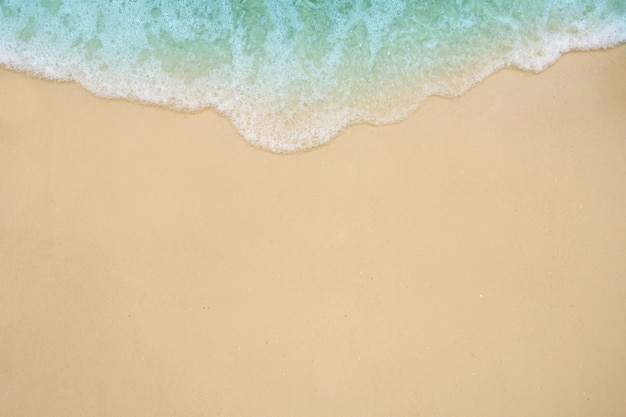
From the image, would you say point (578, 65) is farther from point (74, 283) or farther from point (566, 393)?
point (74, 283)

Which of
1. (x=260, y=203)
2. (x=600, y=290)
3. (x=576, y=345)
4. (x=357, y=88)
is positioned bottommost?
(x=576, y=345)

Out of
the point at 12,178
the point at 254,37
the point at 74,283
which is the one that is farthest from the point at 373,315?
the point at 12,178

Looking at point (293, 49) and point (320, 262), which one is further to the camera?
point (293, 49)

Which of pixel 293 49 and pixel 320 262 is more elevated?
pixel 293 49

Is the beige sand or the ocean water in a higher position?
the ocean water

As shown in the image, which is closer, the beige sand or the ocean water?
the beige sand
